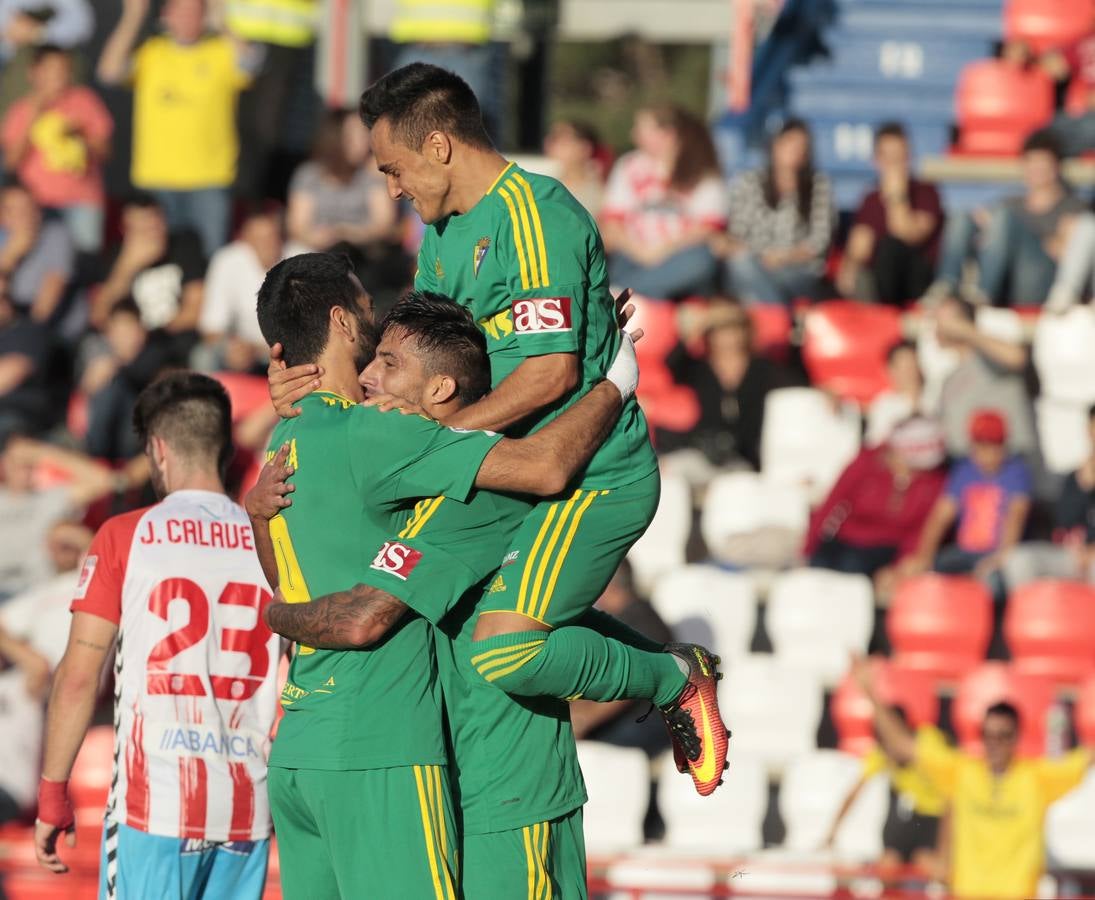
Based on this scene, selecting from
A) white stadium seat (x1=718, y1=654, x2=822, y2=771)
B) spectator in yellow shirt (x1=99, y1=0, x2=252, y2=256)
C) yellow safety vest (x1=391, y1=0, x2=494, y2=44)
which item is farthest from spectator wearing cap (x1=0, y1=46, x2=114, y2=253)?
white stadium seat (x1=718, y1=654, x2=822, y2=771)

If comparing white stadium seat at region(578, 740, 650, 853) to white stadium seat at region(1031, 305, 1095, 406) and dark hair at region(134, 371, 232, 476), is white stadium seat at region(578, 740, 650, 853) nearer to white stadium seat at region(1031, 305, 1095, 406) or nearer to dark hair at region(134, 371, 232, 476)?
white stadium seat at region(1031, 305, 1095, 406)

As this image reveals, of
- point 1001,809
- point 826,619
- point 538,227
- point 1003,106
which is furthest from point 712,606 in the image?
point 538,227

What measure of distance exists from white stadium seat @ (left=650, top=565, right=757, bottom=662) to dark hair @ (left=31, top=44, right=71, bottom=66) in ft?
17.8

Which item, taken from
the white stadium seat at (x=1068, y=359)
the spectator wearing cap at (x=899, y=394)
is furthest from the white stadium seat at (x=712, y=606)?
the white stadium seat at (x=1068, y=359)

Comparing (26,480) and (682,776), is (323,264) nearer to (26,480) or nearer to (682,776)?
(682,776)

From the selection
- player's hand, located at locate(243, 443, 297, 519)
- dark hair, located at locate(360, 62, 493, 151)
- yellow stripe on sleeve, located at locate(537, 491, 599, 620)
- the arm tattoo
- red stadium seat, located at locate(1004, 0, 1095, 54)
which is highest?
red stadium seat, located at locate(1004, 0, 1095, 54)

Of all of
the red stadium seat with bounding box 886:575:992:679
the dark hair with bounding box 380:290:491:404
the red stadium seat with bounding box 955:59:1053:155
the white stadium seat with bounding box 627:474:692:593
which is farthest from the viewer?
the red stadium seat with bounding box 955:59:1053:155

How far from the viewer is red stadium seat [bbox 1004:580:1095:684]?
10336 mm

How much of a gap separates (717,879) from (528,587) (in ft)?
A: 15.0

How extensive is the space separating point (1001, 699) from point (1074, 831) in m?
0.74

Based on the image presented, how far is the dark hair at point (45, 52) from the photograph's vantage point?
43.5ft

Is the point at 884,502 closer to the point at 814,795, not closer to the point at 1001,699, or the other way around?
the point at 1001,699

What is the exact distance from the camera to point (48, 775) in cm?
558

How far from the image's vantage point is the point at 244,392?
12.0 metres
